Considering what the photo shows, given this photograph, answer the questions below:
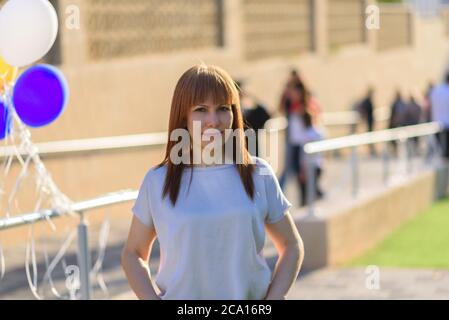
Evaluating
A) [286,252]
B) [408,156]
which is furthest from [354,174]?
[286,252]

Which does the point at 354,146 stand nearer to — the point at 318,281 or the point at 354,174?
the point at 354,174

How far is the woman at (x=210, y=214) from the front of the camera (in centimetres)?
317

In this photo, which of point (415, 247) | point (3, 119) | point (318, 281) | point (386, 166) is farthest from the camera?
point (386, 166)

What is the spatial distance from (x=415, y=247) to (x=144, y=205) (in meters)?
8.00

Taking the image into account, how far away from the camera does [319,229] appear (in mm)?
9297

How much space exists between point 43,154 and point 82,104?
4.30ft

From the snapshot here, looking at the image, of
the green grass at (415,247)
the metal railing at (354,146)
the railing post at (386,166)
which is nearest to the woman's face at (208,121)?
the metal railing at (354,146)

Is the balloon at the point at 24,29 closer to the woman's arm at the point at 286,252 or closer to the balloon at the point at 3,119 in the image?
the balloon at the point at 3,119

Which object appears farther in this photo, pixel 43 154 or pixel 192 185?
pixel 43 154

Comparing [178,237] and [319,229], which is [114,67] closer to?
[319,229]

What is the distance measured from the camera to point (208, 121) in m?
3.24

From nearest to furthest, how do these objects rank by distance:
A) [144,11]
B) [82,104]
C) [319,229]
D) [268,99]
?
[319,229], [82,104], [144,11], [268,99]
